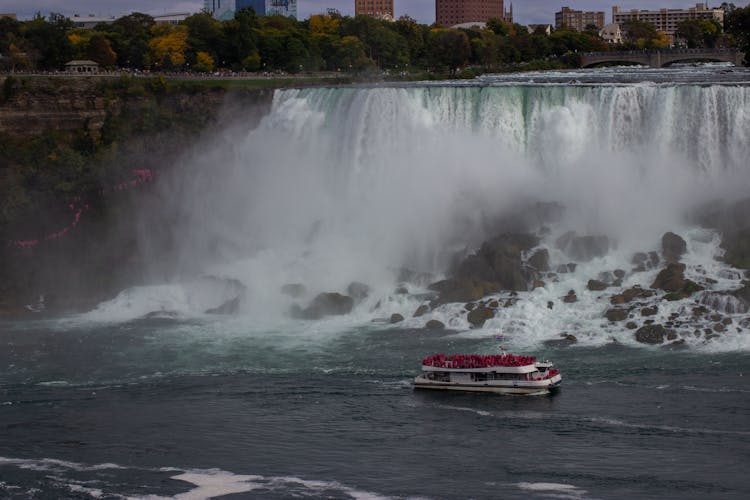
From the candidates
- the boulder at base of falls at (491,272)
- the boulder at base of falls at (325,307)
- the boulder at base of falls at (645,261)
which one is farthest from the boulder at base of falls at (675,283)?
the boulder at base of falls at (325,307)

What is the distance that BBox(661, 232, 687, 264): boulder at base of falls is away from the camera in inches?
1615

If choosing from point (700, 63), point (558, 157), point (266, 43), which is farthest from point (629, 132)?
point (700, 63)

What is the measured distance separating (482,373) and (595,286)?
30.5ft

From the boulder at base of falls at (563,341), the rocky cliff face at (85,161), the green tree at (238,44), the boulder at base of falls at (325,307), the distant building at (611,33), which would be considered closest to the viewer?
the boulder at base of falls at (563,341)

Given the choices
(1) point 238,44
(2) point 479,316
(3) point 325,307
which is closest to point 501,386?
(2) point 479,316

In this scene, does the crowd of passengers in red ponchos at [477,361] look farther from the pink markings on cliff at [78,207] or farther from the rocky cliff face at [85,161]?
the pink markings on cliff at [78,207]

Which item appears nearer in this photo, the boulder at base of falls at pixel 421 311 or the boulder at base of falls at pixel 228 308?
the boulder at base of falls at pixel 421 311

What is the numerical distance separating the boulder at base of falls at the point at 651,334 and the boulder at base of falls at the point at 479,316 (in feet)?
17.1

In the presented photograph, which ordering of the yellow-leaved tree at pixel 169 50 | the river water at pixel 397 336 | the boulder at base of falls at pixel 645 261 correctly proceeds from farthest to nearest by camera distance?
the yellow-leaved tree at pixel 169 50 < the boulder at base of falls at pixel 645 261 < the river water at pixel 397 336

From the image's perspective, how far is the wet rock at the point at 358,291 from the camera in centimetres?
4250

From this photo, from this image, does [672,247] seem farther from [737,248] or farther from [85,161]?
[85,161]

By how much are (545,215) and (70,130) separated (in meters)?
23.8

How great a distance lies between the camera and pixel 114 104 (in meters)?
56.2

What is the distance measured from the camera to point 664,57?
91.1 meters
